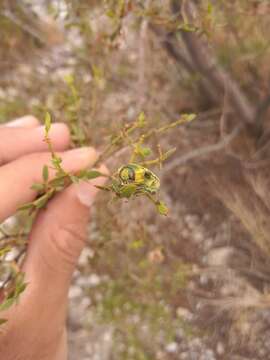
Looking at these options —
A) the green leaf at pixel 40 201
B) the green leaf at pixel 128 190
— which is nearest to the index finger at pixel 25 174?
the green leaf at pixel 40 201

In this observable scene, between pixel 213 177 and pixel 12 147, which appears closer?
pixel 12 147

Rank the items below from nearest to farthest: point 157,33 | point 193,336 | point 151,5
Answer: point 151,5
point 193,336
point 157,33

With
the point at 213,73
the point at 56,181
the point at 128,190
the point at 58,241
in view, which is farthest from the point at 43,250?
the point at 213,73

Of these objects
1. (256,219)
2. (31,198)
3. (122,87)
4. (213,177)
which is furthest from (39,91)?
(256,219)

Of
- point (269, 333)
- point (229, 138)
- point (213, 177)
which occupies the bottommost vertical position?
point (269, 333)

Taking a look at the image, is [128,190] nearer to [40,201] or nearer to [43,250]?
[40,201]

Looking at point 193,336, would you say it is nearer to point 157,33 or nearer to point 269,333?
point 269,333

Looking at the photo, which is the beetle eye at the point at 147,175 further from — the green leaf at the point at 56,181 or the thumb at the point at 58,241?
the thumb at the point at 58,241

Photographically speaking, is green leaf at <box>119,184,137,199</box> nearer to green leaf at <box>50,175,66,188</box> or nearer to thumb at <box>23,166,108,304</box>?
green leaf at <box>50,175,66,188</box>
